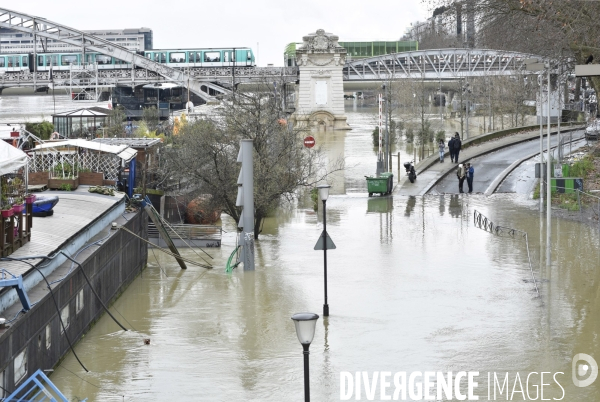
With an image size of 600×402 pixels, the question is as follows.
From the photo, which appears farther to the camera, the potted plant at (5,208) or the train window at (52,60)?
the train window at (52,60)

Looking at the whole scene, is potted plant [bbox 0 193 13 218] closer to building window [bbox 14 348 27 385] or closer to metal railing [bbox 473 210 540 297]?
building window [bbox 14 348 27 385]

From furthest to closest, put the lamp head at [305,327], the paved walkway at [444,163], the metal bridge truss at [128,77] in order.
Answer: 1. the metal bridge truss at [128,77]
2. the paved walkway at [444,163]
3. the lamp head at [305,327]

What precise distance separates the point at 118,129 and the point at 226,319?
28.3 metres

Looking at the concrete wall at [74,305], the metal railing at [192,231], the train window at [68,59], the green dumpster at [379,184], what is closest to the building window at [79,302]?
the concrete wall at [74,305]

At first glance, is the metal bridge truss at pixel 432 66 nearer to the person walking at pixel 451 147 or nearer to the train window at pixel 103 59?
the train window at pixel 103 59

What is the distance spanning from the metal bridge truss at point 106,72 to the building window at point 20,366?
266ft

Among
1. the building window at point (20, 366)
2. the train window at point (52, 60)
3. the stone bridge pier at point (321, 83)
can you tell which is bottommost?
the building window at point (20, 366)

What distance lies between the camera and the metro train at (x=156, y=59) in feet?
362

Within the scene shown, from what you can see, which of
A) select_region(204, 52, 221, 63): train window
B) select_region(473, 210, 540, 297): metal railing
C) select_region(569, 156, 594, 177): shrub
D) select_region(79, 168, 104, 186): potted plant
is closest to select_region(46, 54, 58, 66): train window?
select_region(204, 52, 221, 63): train window

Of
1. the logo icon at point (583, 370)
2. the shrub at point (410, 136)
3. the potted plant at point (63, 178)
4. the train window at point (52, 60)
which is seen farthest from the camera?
the train window at point (52, 60)

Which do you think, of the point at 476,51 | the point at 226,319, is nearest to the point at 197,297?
the point at 226,319

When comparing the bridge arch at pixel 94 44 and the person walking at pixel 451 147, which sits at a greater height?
the bridge arch at pixel 94 44

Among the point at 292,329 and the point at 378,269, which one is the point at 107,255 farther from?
the point at 378,269

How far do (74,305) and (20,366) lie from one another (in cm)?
444
